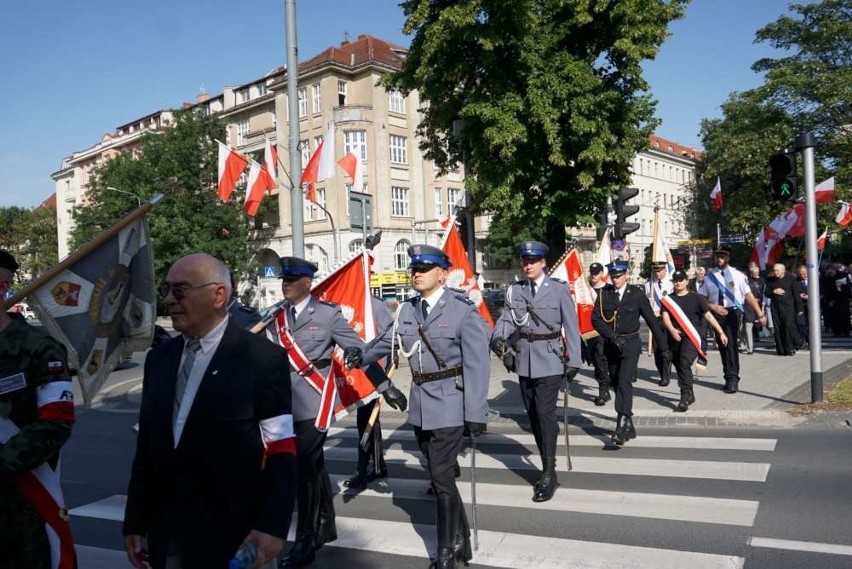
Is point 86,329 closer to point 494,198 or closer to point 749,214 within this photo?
point 494,198

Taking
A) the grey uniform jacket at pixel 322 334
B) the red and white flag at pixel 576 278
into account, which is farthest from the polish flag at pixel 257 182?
the grey uniform jacket at pixel 322 334

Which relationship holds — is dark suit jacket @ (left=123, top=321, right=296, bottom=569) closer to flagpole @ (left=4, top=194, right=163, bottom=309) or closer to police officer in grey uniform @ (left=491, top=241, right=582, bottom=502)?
flagpole @ (left=4, top=194, right=163, bottom=309)

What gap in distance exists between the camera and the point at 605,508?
6055 mm

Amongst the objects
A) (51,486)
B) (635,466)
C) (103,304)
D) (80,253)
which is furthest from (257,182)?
(51,486)

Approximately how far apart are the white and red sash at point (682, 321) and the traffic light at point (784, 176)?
2.10 meters

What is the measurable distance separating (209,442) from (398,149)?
50.4 meters

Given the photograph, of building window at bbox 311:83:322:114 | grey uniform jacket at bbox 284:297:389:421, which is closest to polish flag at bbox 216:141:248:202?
grey uniform jacket at bbox 284:297:389:421

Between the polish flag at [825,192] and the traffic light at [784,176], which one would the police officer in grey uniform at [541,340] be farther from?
the polish flag at [825,192]

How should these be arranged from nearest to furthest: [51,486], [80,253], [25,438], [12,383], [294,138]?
[25,438], [12,383], [51,486], [80,253], [294,138]

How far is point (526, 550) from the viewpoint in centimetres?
518

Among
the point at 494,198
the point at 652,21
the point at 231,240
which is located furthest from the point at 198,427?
the point at 231,240

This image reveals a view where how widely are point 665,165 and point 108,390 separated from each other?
88249 mm

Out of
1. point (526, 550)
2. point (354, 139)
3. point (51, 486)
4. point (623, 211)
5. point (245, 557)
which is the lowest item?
point (526, 550)

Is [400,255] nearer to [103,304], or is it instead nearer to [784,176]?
[784,176]
